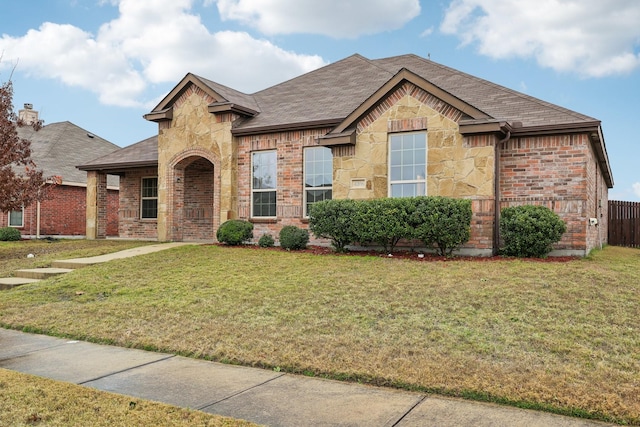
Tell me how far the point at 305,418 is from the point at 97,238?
62.7ft

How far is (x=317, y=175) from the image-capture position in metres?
15.3

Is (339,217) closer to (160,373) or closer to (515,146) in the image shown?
(515,146)

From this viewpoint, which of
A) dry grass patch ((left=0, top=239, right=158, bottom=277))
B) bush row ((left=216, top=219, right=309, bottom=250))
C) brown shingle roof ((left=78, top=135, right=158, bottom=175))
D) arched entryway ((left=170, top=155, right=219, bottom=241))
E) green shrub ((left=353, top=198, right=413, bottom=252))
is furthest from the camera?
brown shingle roof ((left=78, top=135, right=158, bottom=175))

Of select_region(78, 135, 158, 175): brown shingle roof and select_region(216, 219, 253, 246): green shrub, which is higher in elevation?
select_region(78, 135, 158, 175): brown shingle roof

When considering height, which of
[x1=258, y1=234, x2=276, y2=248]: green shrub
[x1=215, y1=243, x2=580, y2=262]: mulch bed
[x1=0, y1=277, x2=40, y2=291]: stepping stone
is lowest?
[x1=0, y1=277, x2=40, y2=291]: stepping stone

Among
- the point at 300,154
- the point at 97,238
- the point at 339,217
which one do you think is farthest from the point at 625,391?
the point at 97,238

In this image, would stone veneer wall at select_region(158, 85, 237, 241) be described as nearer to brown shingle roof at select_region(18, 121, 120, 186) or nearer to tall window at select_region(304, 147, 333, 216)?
tall window at select_region(304, 147, 333, 216)

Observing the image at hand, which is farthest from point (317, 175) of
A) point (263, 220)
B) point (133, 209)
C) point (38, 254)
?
point (133, 209)

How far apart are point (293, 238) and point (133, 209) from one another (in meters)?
9.96

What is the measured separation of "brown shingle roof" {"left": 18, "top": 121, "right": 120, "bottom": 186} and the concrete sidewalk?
22.1m

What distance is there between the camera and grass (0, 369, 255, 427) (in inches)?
143

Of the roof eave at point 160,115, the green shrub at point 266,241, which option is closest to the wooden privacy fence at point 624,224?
the green shrub at point 266,241

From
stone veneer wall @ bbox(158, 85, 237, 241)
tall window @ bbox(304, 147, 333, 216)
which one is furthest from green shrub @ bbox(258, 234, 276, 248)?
stone veneer wall @ bbox(158, 85, 237, 241)

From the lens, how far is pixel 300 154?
15422 mm
